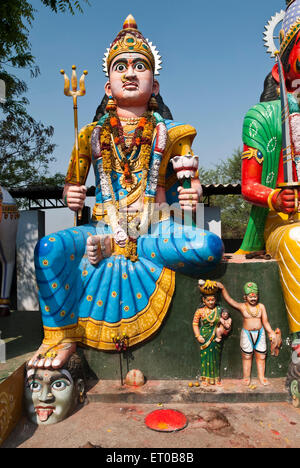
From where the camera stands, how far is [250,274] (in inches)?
121

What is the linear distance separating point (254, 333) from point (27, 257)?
4144 mm

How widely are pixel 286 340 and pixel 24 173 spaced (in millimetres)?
10134

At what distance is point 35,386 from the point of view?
2.64 meters

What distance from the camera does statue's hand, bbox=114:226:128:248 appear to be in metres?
3.20

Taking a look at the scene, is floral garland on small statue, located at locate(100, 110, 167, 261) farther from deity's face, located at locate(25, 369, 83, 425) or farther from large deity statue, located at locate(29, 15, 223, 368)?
deity's face, located at locate(25, 369, 83, 425)

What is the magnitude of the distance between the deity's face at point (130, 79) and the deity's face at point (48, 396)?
99.1 inches

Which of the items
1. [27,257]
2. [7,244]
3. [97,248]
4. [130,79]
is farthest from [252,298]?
[27,257]

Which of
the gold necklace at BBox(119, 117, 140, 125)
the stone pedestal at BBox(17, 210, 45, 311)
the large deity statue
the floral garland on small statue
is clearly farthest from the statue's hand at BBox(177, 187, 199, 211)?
the stone pedestal at BBox(17, 210, 45, 311)

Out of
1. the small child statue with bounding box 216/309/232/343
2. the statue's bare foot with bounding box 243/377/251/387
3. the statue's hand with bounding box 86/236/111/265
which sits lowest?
the statue's bare foot with bounding box 243/377/251/387

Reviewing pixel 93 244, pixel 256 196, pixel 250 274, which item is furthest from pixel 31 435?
pixel 256 196

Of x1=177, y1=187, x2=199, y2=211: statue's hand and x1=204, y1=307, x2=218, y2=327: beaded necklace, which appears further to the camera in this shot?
x1=177, y1=187, x2=199, y2=211: statue's hand

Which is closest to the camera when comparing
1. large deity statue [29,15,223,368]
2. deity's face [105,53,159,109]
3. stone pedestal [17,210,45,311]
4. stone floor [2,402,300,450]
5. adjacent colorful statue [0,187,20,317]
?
stone floor [2,402,300,450]

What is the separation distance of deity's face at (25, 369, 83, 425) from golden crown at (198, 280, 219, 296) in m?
1.27
